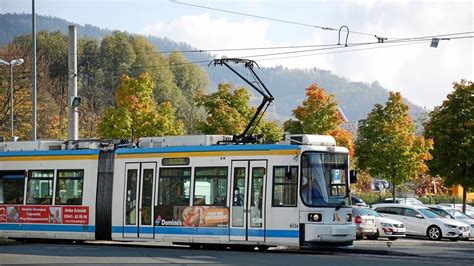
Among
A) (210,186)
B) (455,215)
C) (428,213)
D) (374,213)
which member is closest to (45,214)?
(210,186)

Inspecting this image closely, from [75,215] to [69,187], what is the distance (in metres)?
0.95

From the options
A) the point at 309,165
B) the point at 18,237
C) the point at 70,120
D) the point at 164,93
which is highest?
the point at 164,93

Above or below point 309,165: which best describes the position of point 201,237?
below

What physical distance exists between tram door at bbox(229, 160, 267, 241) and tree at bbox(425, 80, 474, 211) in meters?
20.2

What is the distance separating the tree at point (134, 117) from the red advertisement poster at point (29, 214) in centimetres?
2460

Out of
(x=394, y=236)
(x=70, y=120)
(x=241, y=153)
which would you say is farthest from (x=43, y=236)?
(x=394, y=236)

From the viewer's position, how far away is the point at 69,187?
2691 cm

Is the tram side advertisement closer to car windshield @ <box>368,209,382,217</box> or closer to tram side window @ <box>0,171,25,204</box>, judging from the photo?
tram side window @ <box>0,171,25,204</box>

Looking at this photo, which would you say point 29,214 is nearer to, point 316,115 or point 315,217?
point 315,217

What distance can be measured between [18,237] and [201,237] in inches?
289

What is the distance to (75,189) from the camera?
2678cm

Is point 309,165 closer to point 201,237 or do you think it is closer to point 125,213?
point 201,237

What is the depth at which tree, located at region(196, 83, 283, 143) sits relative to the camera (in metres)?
50.3

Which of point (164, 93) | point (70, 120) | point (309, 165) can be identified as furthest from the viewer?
point (164, 93)
